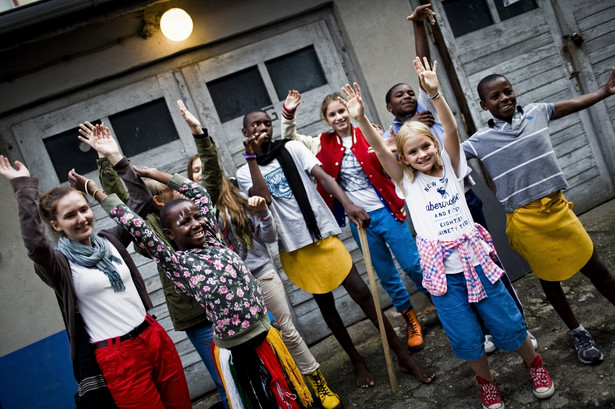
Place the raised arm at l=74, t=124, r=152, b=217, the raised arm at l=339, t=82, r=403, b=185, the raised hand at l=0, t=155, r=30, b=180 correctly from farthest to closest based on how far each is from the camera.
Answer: the raised arm at l=74, t=124, r=152, b=217
the raised arm at l=339, t=82, r=403, b=185
the raised hand at l=0, t=155, r=30, b=180

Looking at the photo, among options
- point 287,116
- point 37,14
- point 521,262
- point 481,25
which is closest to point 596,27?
point 481,25

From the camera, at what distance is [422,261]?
102 inches

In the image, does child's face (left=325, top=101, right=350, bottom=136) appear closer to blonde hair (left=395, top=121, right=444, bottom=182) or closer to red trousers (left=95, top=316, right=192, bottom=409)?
blonde hair (left=395, top=121, right=444, bottom=182)

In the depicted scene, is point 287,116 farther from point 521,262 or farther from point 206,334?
point 521,262

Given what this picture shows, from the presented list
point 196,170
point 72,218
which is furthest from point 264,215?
point 72,218

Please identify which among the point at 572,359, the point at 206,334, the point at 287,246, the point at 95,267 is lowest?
the point at 572,359

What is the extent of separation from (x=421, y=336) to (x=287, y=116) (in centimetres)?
193

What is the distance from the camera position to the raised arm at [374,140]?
258cm

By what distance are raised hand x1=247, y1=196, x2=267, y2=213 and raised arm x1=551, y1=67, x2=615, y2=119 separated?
1830 millimetres

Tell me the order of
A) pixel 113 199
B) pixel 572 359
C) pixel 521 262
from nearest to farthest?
pixel 113 199 < pixel 572 359 < pixel 521 262

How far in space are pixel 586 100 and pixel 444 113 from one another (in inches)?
37.7

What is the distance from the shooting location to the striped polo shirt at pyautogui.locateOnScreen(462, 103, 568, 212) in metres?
2.74

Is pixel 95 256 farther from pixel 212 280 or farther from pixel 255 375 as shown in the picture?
pixel 255 375

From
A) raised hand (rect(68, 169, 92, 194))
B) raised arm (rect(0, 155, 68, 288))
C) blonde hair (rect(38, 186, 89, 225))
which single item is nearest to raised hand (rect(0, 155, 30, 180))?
raised arm (rect(0, 155, 68, 288))
